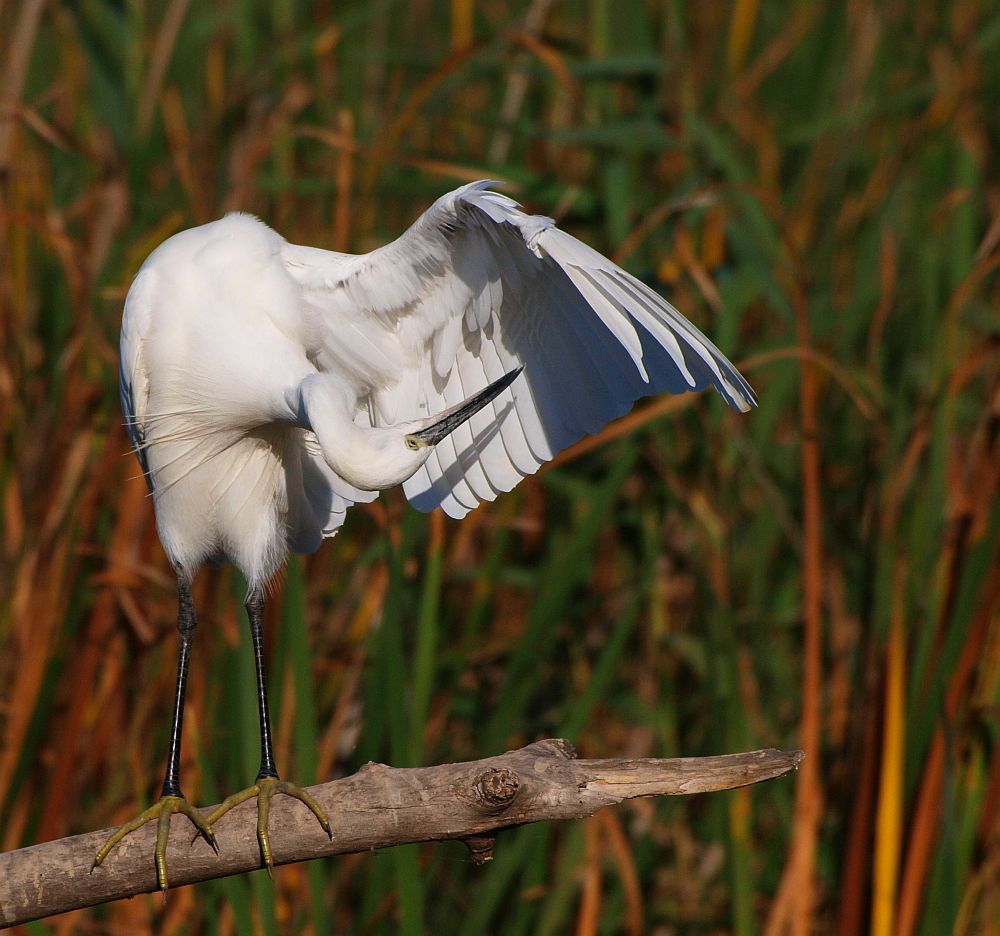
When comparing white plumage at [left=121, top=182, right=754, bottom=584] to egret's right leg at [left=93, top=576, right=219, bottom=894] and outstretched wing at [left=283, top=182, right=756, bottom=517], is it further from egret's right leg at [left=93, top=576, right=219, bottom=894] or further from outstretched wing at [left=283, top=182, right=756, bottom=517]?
egret's right leg at [left=93, top=576, right=219, bottom=894]

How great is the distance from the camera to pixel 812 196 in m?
3.56

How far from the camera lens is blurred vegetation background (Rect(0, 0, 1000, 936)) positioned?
2.34 metres

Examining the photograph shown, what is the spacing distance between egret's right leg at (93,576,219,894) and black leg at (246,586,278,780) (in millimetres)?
115

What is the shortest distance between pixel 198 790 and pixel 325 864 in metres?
0.52

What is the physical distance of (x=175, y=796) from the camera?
2070mm

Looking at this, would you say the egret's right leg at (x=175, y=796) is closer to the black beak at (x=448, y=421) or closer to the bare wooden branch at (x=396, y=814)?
the bare wooden branch at (x=396, y=814)

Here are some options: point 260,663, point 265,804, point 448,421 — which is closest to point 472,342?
point 448,421

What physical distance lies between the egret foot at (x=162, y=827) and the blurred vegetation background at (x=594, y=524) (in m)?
0.07

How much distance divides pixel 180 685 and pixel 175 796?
29 centimetres

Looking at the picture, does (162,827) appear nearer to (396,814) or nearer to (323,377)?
(396,814)

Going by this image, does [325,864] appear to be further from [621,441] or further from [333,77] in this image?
[333,77]

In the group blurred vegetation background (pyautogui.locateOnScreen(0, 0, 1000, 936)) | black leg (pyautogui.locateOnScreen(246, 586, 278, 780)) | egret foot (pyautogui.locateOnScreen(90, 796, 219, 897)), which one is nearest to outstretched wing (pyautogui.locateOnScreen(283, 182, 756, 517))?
blurred vegetation background (pyautogui.locateOnScreen(0, 0, 1000, 936))

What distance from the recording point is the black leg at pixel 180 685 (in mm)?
2176

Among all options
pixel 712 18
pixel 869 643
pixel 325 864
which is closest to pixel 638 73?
pixel 712 18
